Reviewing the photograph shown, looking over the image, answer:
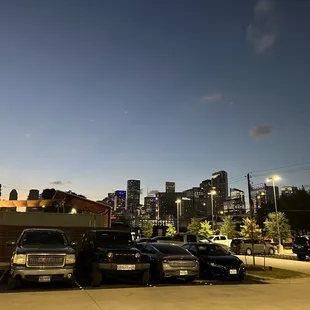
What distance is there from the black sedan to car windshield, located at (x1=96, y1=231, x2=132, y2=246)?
146 inches

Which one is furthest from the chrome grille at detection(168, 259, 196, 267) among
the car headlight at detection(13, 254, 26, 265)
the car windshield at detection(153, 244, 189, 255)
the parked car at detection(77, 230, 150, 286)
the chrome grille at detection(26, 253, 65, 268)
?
the car headlight at detection(13, 254, 26, 265)

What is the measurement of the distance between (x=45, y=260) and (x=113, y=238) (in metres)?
3.15

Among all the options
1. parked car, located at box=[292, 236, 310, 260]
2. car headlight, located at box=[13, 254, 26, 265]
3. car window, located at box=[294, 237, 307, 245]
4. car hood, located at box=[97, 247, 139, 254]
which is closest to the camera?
car headlight, located at box=[13, 254, 26, 265]

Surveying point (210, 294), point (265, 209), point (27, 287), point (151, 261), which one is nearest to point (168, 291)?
point (210, 294)

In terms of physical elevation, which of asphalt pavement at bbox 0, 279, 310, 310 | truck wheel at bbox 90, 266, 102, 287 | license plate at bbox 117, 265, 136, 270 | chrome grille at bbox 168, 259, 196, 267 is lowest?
asphalt pavement at bbox 0, 279, 310, 310

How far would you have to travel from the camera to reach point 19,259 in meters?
Result: 10.9

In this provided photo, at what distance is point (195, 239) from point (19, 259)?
25.5 meters

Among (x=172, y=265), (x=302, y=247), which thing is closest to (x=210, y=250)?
(x=172, y=265)

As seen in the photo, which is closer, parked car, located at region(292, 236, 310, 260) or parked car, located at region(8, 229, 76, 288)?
parked car, located at region(8, 229, 76, 288)

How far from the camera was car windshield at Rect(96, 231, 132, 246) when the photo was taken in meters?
13.5

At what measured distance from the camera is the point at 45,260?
36.6ft

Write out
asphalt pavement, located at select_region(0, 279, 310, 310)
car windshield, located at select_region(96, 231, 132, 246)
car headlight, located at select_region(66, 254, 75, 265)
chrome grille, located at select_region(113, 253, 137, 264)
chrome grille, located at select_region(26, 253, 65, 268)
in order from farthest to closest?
car windshield, located at select_region(96, 231, 132, 246) < chrome grille, located at select_region(113, 253, 137, 264) < car headlight, located at select_region(66, 254, 75, 265) < chrome grille, located at select_region(26, 253, 65, 268) < asphalt pavement, located at select_region(0, 279, 310, 310)

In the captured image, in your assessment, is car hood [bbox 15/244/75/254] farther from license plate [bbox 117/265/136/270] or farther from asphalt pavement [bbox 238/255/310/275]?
asphalt pavement [bbox 238/255/310/275]

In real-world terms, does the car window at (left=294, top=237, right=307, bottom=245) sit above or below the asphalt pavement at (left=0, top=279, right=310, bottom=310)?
above
